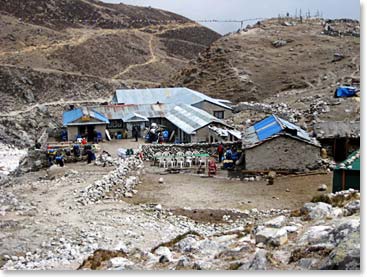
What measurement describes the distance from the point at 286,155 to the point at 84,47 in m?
41.9

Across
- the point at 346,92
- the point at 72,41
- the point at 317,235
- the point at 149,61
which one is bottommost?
the point at 317,235

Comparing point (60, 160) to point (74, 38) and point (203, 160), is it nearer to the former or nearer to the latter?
point (203, 160)

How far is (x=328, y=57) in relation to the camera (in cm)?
4147

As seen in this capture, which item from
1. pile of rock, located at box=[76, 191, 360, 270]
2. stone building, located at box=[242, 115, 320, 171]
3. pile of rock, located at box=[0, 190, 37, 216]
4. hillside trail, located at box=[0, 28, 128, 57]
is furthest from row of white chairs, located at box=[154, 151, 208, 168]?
hillside trail, located at box=[0, 28, 128, 57]

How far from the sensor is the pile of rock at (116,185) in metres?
14.4

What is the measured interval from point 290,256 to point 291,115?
18.9 meters

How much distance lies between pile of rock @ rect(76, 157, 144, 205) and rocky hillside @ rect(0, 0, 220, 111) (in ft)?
84.7

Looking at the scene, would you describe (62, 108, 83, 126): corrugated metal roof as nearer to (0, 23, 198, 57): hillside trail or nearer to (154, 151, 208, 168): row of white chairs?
(154, 151, 208, 168): row of white chairs

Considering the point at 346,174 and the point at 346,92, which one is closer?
the point at 346,174

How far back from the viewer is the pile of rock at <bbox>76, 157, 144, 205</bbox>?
14391 millimetres

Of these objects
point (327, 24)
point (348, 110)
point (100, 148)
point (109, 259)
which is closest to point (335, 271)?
point (109, 259)

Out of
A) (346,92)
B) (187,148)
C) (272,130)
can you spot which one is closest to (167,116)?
(187,148)

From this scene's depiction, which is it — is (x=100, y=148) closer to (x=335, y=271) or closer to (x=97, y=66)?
(x=335, y=271)

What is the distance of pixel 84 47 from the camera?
56.3 meters
